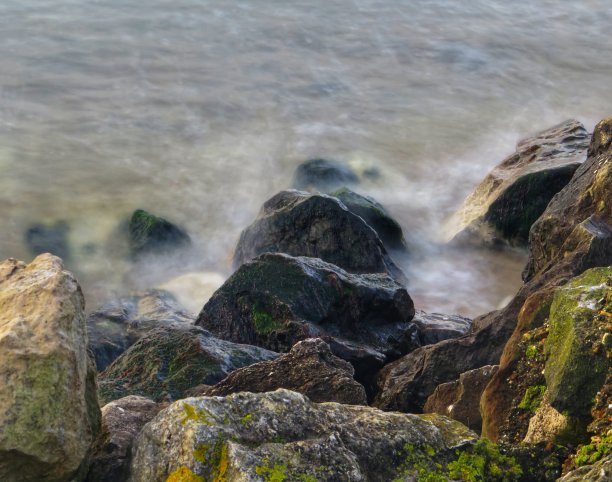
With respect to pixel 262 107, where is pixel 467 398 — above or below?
above

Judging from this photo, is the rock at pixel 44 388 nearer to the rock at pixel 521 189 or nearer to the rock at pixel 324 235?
the rock at pixel 324 235

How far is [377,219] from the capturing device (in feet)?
52.6

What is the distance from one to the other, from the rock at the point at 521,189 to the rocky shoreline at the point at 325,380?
11.2ft

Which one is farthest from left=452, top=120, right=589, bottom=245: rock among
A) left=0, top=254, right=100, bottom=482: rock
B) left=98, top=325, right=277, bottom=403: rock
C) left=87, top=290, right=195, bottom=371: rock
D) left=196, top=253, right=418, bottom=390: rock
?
left=0, top=254, right=100, bottom=482: rock

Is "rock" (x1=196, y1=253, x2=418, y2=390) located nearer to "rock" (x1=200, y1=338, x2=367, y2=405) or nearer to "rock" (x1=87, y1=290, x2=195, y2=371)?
"rock" (x1=87, y1=290, x2=195, y2=371)

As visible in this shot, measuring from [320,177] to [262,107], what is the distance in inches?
317

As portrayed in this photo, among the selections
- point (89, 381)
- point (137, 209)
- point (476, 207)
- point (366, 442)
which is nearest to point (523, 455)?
point (366, 442)

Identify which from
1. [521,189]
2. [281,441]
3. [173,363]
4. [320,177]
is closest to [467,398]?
[281,441]

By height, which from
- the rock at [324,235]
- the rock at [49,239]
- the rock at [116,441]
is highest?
the rock at [116,441]

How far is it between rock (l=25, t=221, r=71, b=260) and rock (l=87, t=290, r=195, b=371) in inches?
A: 119

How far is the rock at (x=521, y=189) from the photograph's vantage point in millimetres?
14805

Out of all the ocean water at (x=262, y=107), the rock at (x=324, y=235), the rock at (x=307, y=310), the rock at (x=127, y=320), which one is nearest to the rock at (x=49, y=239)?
the ocean water at (x=262, y=107)

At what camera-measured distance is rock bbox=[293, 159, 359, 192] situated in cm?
1905

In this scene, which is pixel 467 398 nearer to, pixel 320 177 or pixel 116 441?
pixel 116 441
